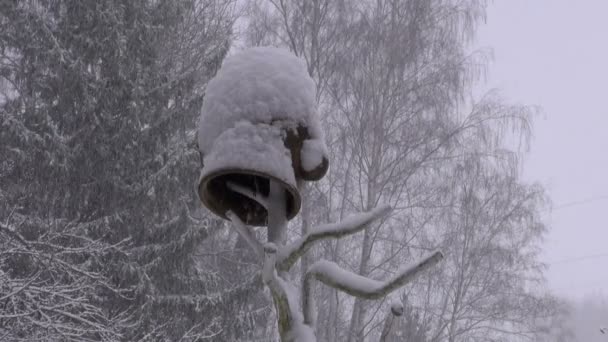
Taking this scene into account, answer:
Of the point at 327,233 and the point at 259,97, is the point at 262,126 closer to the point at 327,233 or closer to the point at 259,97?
the point at 259,97

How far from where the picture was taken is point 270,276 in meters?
1.64

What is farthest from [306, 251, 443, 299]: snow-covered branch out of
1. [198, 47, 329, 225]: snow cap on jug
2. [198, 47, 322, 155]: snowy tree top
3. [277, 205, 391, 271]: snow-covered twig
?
[198, 47, 322, 155]: snowy tree top

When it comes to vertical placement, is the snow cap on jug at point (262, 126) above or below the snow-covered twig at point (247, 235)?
above

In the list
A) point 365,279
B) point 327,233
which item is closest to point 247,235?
point 327,233

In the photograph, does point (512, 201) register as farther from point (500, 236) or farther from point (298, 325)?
point (298, 325)

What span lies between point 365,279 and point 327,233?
0.14 meters

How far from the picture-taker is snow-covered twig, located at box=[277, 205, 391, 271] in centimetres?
158

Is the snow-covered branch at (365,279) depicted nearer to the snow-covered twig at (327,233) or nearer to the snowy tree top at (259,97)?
the snow-covered twig at (327,233)

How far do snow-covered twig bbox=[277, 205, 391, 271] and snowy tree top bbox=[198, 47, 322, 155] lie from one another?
28 cm

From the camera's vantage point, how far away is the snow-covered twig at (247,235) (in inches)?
67.5

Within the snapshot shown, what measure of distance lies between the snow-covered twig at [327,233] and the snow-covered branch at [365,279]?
0.19 feet

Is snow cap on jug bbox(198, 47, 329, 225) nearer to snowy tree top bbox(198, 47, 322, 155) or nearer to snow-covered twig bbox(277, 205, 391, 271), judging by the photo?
snowy tree top bbox(198, 47, 322, 155)

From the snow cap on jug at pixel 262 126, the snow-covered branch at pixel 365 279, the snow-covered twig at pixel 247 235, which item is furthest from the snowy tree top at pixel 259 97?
the snow-covered branch at pixel 365 279

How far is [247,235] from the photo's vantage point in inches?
69.3
